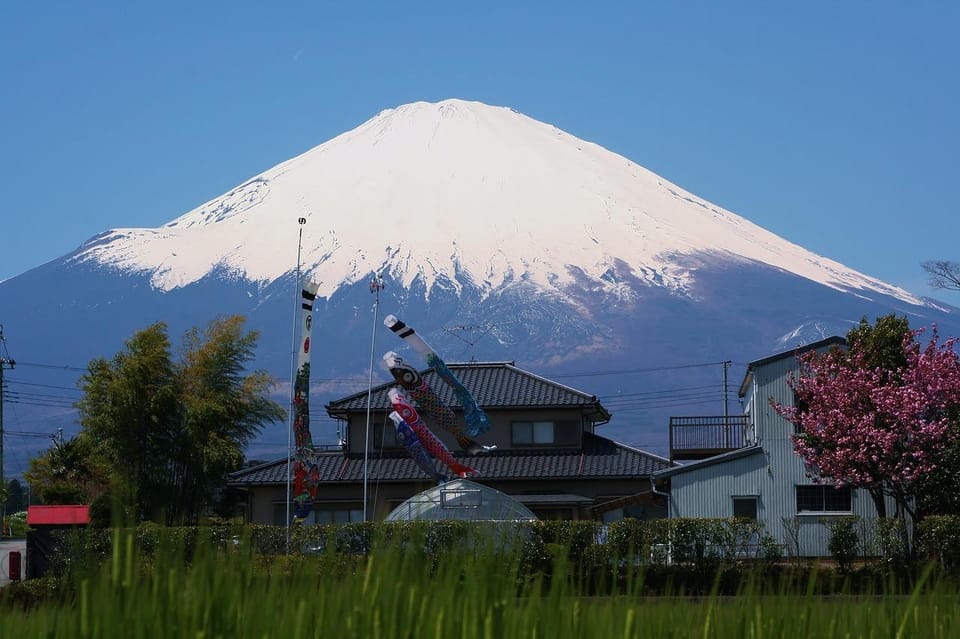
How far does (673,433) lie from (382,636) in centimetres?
4262

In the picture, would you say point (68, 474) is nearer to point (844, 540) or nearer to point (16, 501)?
point (844, 540)

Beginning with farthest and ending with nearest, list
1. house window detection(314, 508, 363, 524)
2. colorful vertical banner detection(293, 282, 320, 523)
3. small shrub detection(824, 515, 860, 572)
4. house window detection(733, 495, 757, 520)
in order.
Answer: house window detection(314, 508, 363, 524), colorful vertical banner detection(293, 282, 320, 523), house window detection(733, 495, 757, 520), small shrub detection(824, 515, 860, 572)

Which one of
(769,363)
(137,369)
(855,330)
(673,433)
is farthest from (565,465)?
(137,369)

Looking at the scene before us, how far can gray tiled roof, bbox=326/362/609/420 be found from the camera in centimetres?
5081

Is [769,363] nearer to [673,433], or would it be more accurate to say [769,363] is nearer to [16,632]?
[673,433]

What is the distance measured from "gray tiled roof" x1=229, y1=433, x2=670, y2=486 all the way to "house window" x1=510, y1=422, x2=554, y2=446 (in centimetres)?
42

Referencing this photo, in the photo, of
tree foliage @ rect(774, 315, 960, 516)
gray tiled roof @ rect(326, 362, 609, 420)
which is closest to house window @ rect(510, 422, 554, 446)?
gray tiled roof @ rect(326, 362, 609, 420)

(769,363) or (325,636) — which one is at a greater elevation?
(769,363)

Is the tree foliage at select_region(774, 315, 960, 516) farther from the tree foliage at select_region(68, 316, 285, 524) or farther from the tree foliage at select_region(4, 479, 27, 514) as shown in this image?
the tree foliage at select_region(4, 479, 27, 514)

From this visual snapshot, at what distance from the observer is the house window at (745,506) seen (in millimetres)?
40812

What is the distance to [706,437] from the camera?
1893 inches

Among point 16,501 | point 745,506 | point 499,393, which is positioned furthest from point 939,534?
point 16,501

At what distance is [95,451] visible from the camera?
55.4m

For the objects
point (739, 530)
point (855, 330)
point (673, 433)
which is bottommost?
point (739, 530)
